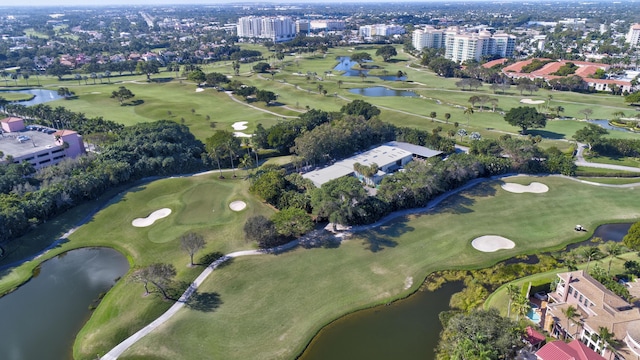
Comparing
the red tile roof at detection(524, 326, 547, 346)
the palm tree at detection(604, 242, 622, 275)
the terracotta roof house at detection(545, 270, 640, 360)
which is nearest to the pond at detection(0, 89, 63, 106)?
the red tile roof at detection(524, 326, 547, 346)

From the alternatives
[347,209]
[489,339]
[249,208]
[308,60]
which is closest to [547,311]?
[489,339]

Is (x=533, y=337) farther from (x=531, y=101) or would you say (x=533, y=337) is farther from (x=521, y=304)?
(x=531, y=101)

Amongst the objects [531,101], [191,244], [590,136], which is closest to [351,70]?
[531,101]

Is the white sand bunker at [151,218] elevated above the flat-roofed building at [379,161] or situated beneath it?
situated beneath

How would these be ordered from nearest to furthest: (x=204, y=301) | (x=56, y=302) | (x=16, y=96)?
(x=204, y=301)
(x=56, y=302)
(x=16, y=96)

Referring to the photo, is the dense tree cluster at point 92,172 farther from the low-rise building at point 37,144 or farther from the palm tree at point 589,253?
the palm tree at point 589,253

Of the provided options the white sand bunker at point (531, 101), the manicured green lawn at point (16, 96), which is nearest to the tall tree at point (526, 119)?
the white sand bunker at point (531, 101)

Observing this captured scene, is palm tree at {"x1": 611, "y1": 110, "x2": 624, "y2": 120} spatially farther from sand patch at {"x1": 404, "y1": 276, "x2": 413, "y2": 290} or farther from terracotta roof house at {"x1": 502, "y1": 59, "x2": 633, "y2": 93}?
sand patch at {"x1": 404, "y1": 276, "x2": 413, "y2": 290}

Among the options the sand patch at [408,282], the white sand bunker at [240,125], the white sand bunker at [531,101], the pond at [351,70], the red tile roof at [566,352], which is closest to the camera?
the red tile roof at [566,352]
